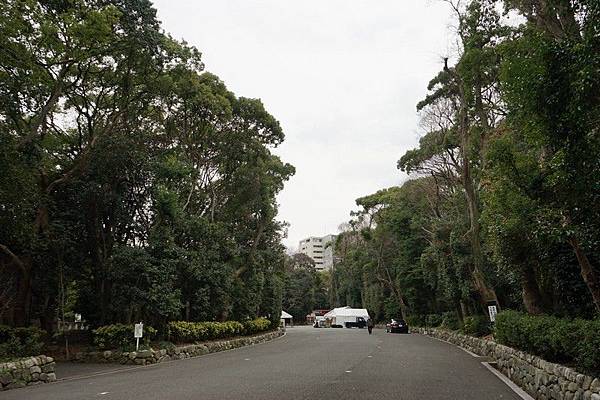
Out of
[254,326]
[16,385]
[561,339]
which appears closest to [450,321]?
[254,326]

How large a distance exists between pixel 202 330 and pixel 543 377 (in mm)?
14382

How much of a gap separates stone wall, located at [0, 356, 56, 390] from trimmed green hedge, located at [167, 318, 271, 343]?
663 centimetres

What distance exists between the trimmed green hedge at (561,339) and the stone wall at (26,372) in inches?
411

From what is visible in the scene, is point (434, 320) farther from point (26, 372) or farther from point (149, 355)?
point (26, 372)

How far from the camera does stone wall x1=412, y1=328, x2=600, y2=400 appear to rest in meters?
5.71

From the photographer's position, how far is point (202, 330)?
19172mm

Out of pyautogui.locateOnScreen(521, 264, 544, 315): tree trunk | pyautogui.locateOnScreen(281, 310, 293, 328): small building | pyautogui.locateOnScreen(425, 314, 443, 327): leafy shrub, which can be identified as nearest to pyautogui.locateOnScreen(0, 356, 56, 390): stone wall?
pyautogui.locateOnScreen(521, 264, 544, 315): tree trunk

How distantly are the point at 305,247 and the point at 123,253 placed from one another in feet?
391

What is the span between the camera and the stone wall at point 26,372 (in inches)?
386

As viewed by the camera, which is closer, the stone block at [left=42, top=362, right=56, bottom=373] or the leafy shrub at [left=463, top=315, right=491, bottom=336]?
the stone block at [left=42, top=362, right=56, bottom=373]

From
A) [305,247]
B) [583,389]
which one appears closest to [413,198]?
[583,389]

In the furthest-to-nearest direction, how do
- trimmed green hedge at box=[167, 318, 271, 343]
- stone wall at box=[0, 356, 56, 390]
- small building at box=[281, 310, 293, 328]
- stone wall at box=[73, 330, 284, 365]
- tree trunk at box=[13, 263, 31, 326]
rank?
1. small building at box=[281, 310, 293, 328]
2. trimmed green hedge at box=[167, 318, 271, 343]
3. tree trunk at box=[13, 263, 31, 326]
4. stone wall at box=[73, 330, 284, 365]
5. stone wall at box=[0, 356, 56, 390]

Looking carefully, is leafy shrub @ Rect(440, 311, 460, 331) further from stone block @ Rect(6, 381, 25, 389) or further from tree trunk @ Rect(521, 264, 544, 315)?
stone block @ Rect(6, 381, 25, 389)

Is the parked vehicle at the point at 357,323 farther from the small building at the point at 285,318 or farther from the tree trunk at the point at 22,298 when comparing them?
the tree trunk at the point at 22,298
